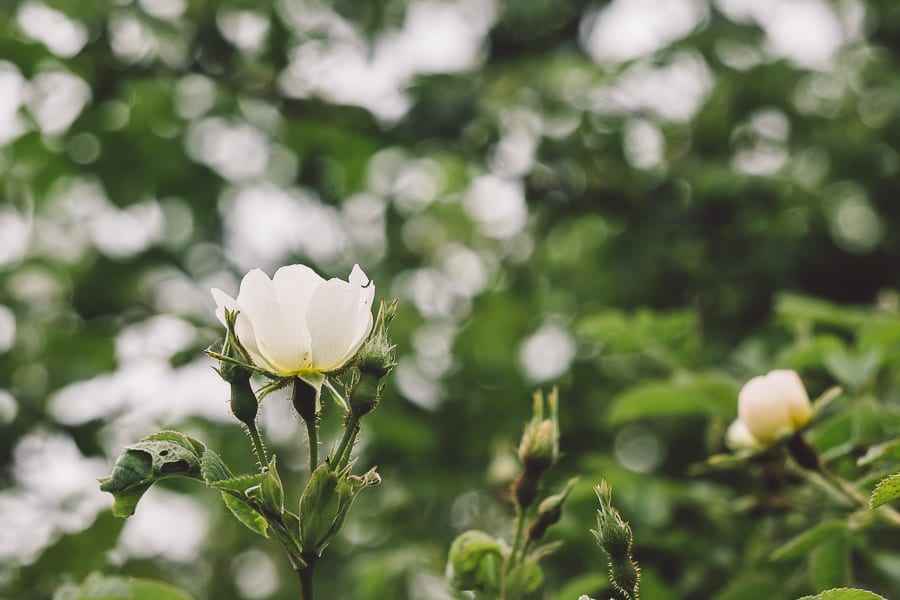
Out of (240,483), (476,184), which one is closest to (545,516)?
(240,483)

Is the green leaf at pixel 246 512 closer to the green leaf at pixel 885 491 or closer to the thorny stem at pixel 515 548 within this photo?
the thorny stem at pixel 515 548

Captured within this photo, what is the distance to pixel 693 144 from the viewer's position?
2.99 metres

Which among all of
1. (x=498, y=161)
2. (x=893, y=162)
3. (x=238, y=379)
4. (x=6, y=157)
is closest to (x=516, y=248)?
(x=498, y=161)

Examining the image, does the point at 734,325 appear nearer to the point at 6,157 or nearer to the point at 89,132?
the point at 89,132

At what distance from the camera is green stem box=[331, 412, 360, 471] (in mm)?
913

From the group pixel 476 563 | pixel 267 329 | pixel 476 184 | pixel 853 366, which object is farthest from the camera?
pixel 476 184

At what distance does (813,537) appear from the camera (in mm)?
1241

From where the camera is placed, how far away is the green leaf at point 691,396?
1.64 metres

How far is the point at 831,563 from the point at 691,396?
45 cm

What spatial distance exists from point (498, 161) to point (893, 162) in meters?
1.23

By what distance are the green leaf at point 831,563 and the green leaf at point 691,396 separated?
0.40 m

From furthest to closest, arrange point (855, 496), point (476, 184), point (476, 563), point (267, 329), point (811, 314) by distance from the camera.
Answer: point (476, 184)
point (811, 314)
point (855, 496)
point (476, 563)
point (267, 329)

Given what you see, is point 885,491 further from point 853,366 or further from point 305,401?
point 853,366

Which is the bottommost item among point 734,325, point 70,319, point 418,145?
point 70,319
